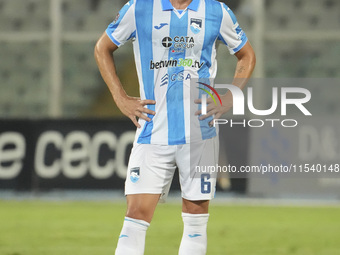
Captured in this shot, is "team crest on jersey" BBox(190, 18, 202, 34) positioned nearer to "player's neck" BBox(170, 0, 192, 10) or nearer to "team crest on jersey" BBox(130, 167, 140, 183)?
"player's neck" BBox(170, 0, 192, 10)

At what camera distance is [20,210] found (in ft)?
31.4

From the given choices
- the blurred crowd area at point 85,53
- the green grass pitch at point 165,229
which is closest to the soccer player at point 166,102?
the green grass pitch at point 165,229

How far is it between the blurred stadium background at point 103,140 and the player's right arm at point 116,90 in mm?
2213

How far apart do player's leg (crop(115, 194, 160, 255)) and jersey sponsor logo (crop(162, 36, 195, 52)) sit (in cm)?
76

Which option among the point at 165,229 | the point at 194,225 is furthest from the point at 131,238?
the point at 165,229

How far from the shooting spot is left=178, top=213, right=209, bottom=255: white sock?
14.1 ft

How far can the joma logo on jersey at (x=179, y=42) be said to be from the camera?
4.15m

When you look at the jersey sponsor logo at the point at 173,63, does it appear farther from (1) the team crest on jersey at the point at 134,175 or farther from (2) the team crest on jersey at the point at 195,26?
(1) the team crest on jersey at the point at 134,175

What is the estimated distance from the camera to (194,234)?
14.2 ft

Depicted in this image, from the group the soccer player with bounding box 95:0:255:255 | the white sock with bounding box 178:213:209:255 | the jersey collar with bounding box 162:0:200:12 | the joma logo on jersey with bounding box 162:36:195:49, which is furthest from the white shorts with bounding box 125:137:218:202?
the jersey collar with bounding box 162:0:200:12

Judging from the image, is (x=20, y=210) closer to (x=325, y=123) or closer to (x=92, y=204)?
(x=92, y=204)

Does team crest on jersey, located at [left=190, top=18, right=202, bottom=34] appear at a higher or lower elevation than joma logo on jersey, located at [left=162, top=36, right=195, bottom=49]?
higher

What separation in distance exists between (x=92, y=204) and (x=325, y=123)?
311 cm

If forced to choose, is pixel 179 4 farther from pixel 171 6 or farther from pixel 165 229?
pixel 165 229
